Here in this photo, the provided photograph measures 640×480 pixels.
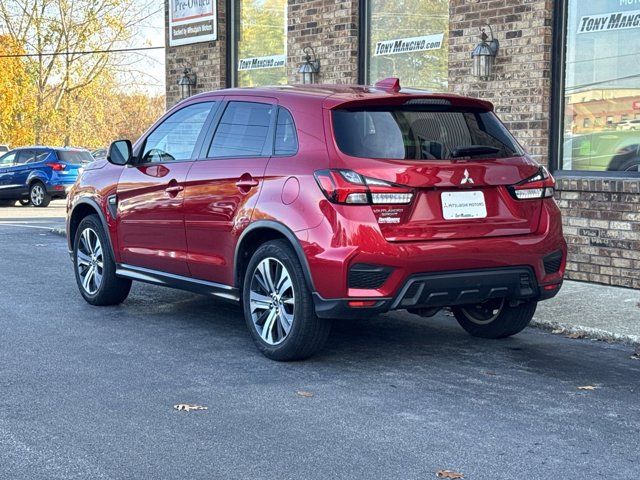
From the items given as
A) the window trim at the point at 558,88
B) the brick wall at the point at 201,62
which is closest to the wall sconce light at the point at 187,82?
the brick wall at the point at 201,62

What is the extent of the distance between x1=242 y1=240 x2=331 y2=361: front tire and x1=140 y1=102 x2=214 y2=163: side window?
132cm

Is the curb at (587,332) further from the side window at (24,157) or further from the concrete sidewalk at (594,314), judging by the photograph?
the side window at (24,157)

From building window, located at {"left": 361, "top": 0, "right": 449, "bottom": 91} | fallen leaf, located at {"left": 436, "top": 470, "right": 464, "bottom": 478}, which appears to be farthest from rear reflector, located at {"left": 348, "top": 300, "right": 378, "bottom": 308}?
building window, located at {"left": 361, "top": 0, "right": 449, "bottom": 91}

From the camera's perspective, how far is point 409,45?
12.6m

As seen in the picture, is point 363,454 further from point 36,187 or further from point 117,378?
point 36,187

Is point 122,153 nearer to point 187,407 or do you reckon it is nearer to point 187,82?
point 187,407

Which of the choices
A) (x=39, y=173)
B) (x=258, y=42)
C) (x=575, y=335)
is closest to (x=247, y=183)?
(x=575, y=335)

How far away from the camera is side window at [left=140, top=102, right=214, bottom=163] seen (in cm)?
739

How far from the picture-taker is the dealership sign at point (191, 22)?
15.9 m

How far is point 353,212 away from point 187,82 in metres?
11.0

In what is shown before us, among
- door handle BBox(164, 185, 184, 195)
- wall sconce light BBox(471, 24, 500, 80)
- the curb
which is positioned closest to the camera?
the curb

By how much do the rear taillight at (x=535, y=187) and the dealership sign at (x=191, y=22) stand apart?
10.2m

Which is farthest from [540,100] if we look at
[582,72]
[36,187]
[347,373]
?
[36,187]

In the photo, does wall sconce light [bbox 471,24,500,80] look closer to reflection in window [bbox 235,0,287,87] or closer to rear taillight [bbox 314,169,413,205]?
reflection in window [bbox 235,0,287,87]
